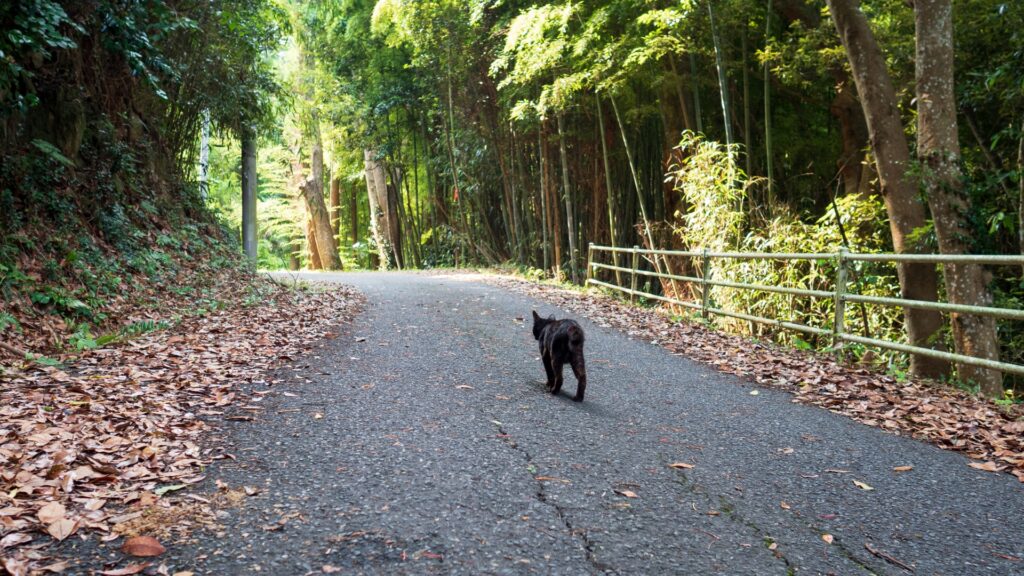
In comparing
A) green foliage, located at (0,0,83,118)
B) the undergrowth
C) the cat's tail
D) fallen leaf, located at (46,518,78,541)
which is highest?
green foliage, located at (0,0,83,118)

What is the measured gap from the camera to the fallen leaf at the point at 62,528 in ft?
8.04

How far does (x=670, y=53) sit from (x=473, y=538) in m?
9.11

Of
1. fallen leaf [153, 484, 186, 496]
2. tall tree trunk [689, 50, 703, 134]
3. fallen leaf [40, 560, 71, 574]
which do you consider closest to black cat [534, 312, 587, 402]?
fallen leaf [153, 484, 186, 496]

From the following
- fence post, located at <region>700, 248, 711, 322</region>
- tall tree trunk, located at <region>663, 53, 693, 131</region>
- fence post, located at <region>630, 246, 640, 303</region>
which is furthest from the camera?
fence post, located at <region>630, 246, 640, 303</region>

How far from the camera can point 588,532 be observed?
2635mm

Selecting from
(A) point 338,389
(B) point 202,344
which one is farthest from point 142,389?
(B) point 202,344

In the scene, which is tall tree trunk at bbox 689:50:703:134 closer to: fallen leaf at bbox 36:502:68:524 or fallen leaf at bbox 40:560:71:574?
fallen leaf at bbox 36:502:68:524

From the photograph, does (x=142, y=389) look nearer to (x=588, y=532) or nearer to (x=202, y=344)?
(x=202, y=344)

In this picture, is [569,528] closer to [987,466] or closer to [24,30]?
[987,466]

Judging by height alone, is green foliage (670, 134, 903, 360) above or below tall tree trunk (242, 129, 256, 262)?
below

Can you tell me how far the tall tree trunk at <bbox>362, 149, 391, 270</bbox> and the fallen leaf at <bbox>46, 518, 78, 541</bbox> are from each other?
68.3 feet

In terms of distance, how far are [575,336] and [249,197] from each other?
9527 millimetres

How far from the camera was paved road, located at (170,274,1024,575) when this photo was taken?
246cm

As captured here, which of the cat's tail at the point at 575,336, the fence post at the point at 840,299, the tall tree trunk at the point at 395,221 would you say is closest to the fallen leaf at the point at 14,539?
the cat's tail at the point at 575,336
